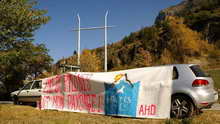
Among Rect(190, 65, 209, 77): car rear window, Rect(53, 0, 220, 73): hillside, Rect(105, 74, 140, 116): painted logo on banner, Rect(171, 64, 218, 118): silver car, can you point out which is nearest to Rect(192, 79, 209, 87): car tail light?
Rect(171, 64, 218, 118): silver car

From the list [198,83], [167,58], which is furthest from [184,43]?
[198,83]

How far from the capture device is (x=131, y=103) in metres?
8.59

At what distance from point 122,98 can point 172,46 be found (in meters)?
40.1

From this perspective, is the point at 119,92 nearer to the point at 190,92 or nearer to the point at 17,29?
the point at 190,92

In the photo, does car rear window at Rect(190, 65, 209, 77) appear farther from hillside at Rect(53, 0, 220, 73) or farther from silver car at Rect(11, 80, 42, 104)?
hillside at Rect(53, 0, 220, 73)

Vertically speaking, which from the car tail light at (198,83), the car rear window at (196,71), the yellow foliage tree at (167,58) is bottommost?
the car tail light at (198,83)

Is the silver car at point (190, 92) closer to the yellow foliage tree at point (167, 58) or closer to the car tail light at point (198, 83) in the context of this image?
the car tail light at point (198, 83)

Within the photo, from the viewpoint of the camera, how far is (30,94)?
1332 centimetres

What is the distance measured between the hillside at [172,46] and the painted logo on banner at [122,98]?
2470 cm

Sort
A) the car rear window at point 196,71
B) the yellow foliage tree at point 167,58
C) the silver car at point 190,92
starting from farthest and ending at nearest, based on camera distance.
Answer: the yellow foliage tree at point 167,58 → the car rear window at point 196,71 → the silver car at point 190,92

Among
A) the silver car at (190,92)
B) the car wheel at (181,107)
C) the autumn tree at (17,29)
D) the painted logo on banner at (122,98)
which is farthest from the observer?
the autumn tree at (17,29)

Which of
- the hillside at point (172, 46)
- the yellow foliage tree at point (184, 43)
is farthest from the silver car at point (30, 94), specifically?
the yellow foliage tree at point (184, 43)

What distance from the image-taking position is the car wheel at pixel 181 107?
777 centimetres

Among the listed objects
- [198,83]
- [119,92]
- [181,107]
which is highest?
[198,83]
